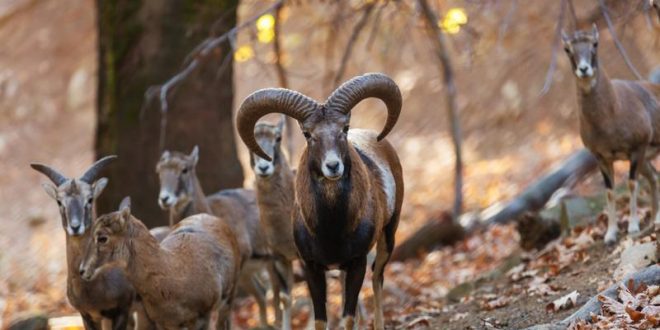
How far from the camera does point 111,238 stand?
372 inches

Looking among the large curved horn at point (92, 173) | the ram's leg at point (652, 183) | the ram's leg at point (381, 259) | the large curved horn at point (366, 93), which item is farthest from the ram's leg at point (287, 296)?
the ram's leg at point (652, 183)

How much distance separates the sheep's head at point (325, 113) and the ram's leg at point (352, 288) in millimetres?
1048

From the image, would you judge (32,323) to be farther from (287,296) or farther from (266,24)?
(266,24)

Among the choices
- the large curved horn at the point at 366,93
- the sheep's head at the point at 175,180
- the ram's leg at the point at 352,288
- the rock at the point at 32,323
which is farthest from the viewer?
the rock at the point at 32,323

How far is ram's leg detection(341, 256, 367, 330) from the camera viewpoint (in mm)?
9570

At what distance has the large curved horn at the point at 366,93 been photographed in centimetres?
921

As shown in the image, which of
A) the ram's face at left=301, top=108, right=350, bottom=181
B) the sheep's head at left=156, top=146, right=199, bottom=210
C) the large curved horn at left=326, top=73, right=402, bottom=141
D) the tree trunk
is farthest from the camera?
the tree trunk

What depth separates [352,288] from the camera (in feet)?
31.6

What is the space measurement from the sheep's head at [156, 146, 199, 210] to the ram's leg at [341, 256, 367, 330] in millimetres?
3292

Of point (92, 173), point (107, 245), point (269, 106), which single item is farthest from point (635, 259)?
point (92, 173)

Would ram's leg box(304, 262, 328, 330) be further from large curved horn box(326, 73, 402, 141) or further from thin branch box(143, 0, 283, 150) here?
thin branch box(143, 0, 283, 150)

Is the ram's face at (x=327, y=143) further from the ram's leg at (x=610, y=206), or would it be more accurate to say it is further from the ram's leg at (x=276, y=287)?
the ram's leg at (x=610, y=206)

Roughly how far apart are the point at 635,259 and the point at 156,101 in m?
8.02

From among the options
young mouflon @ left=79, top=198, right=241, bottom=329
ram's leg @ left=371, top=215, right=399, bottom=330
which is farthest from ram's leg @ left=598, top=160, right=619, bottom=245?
young mouflon @ left=79, top=198, right=241, bottom=329
